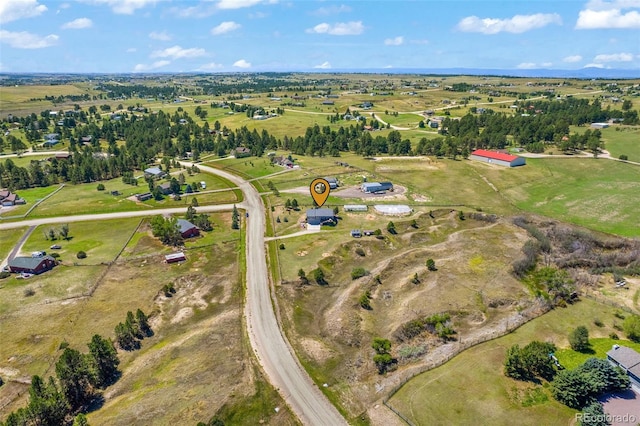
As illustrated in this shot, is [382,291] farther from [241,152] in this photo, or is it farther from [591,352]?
[241,152]

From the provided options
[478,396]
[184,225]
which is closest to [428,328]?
[478,396]

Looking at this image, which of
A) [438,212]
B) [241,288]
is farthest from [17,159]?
[438,212]

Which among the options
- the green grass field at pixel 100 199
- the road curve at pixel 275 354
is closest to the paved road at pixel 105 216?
the green grass field at pixel 100 199

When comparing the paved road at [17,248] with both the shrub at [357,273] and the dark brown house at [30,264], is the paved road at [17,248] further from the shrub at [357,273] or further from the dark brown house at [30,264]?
the shrub at [357,273]

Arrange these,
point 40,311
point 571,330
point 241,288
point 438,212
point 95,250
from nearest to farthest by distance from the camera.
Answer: point 571,330, point 40,311, point 241,288, point 95,250, point 438,212

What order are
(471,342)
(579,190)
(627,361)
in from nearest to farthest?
(627,361) → (471,342) → (579,190)

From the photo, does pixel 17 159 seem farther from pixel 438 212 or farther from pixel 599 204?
pixel 599 204

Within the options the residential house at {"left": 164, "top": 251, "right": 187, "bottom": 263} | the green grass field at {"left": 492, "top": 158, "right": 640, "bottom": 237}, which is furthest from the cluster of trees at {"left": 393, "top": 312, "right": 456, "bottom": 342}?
the green grass field at {"left": 492, "top": 158, "right": 640, "bottom": 237}
